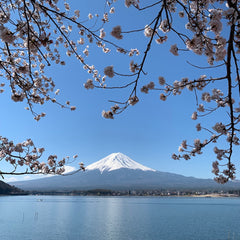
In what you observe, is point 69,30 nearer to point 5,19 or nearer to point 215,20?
point 5,19

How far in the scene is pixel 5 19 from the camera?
79.4 inches

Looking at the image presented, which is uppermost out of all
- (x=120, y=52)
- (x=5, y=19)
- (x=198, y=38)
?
(x=120, y=52)

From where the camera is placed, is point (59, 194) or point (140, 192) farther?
point (59, 194)

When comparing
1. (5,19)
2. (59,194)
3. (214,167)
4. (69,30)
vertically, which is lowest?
(59,194)

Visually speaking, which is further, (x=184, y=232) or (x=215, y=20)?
(x=184, y=232)

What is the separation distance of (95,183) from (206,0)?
205 m

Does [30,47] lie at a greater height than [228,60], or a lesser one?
greater

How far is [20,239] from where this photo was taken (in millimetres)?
18625

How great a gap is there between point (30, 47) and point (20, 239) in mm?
20584

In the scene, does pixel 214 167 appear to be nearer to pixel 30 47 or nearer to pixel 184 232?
pixel 30 47

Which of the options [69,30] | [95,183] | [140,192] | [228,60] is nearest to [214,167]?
[228,60]

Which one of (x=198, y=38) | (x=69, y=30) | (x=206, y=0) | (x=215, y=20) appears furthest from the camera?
(x=69, y=30)

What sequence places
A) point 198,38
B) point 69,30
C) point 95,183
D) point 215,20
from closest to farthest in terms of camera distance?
1. point 215,20
2. point 198,38
3. point 69,30
4. point 95,183

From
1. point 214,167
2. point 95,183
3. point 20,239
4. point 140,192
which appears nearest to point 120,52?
point 214,167
